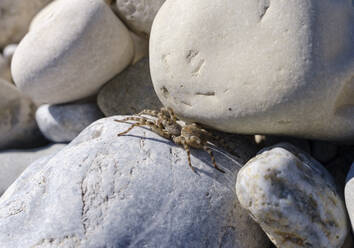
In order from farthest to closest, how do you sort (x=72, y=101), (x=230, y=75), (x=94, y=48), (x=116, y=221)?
1. (x=72, y=101)
2. (x=94, y=48)
3. (x=230, y=75)
4. (x=116, y=221)

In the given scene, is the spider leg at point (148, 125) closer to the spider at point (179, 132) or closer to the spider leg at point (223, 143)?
the spider at point (179, 132)

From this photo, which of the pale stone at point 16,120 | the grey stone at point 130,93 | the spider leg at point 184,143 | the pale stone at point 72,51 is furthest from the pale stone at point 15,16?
the spider leg at point 184,143

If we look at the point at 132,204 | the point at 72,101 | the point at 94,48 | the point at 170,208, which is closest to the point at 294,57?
the point at 170,208

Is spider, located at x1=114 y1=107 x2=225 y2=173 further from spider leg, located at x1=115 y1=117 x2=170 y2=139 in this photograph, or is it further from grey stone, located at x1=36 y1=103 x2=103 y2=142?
grey stone, located at x1=36 y1=103 x2=103 y2=142

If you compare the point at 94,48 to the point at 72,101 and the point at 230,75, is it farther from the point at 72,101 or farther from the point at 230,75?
the point at 230,75

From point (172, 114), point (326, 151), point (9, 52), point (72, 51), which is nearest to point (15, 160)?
point (72, 51)

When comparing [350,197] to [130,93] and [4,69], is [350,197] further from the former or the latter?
[4,69]
